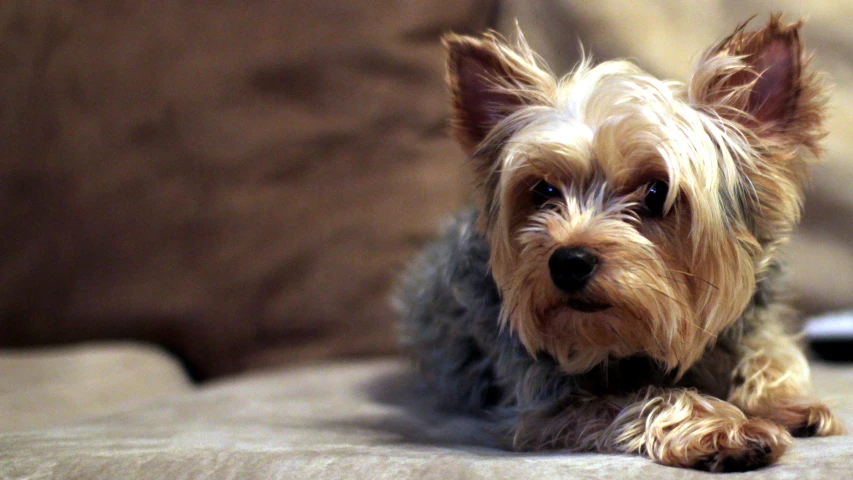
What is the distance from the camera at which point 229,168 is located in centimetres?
222

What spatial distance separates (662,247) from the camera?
1.27m

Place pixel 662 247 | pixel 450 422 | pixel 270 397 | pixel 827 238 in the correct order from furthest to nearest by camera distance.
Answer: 1. pixel 827 238
2. pixel 270 397
3. pixel 450 422
4. pixel 662 247

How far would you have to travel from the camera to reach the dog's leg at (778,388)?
1.26m

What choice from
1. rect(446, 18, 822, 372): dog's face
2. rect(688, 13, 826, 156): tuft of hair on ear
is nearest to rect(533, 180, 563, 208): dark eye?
rect(446, 18, 822, 372): dog's face

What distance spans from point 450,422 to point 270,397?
462mm

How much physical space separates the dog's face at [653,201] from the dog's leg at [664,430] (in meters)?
0.07

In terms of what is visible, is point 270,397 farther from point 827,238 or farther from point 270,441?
point 827,238

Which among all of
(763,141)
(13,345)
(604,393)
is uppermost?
(763,141)

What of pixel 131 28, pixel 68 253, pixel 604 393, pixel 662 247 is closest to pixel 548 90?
pixel 662 247

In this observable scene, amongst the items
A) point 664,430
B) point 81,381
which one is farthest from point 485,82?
point 81,381

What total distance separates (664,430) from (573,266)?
0.85 feet

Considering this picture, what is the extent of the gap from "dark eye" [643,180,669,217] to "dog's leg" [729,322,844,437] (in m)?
0.33

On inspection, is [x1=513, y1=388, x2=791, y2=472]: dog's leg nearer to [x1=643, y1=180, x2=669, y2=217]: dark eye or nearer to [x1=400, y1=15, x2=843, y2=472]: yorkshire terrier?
[x1=400, y1=15, x2=843, y2=472]: yorkshire terrier

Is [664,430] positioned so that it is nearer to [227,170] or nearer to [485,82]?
[485,82]
